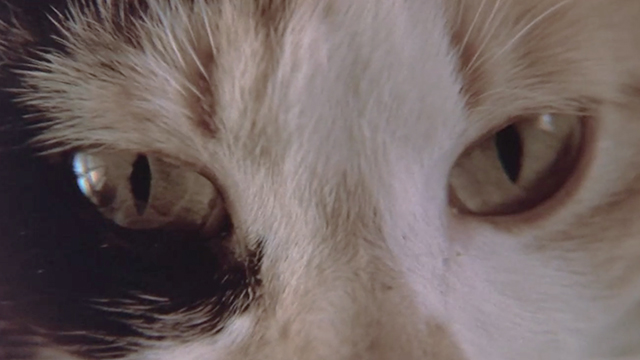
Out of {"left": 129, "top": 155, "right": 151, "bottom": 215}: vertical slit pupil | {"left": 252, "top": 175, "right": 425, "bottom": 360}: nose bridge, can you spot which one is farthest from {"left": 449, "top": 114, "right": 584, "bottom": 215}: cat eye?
{"left": 129, "top": 155, "right": 151, "bottom": 215}: vertical slit pupil

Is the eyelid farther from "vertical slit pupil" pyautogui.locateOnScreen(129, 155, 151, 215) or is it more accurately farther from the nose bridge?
"vertical slit pupil" pyautogui.locateOnScreen(129, 155, 151, 215)

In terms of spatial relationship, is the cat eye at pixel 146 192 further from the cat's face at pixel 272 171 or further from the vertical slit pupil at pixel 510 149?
the vertical slit pupil at pixel 510 149

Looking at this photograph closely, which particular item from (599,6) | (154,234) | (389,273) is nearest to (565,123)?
(599,6)

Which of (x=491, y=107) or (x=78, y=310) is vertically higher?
(x=491, y=107)

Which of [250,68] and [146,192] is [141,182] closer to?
[146,192]

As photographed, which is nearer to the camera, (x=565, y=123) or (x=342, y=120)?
(x=342, y=120)

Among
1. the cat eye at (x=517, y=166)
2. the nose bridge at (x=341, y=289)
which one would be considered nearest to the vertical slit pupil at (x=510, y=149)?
the cat eye at (x=517, y=166)

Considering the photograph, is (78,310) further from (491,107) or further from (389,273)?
(491,107)

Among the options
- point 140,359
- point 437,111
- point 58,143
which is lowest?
point 140,359

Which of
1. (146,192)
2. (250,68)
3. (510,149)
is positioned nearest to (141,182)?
(146,192)
